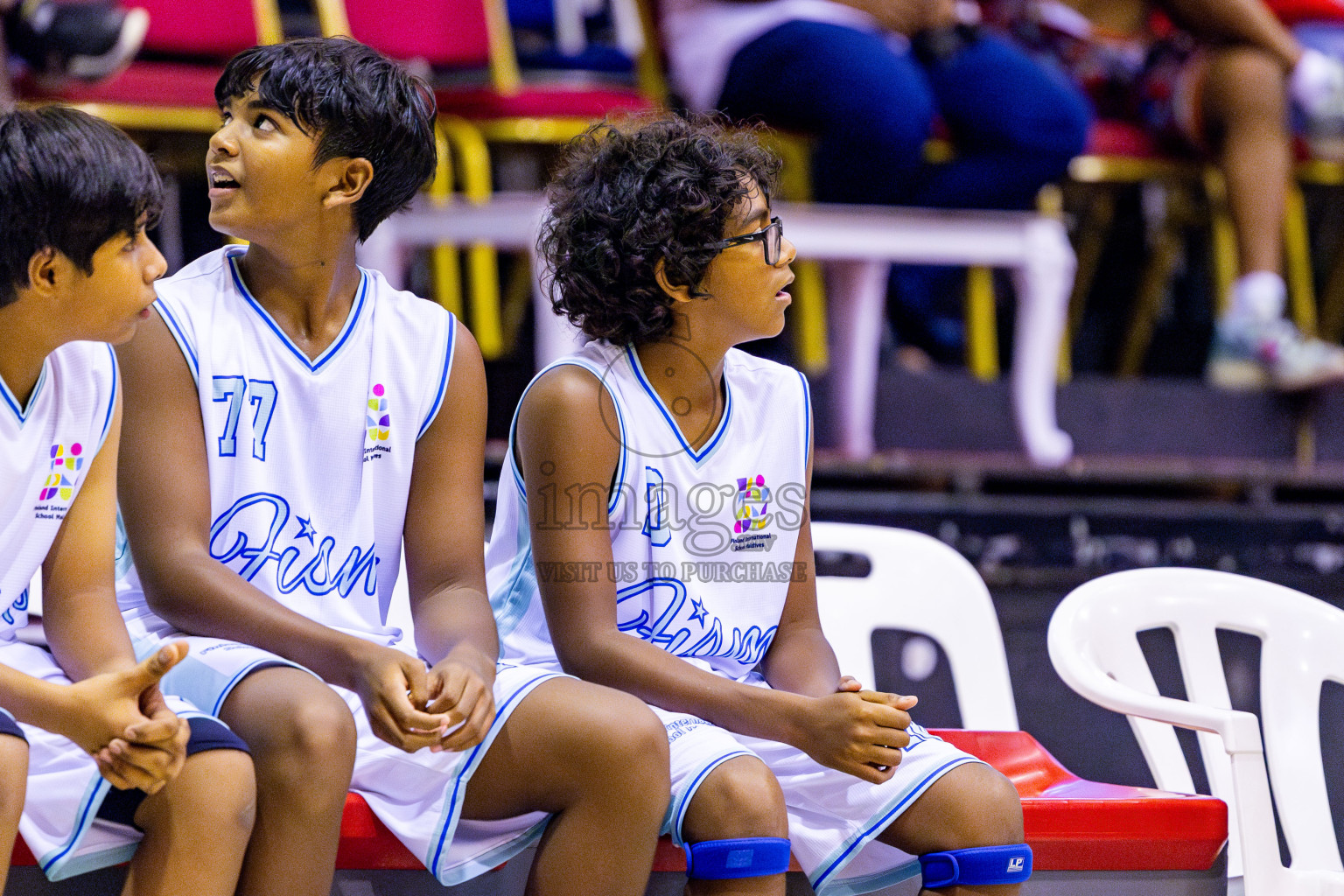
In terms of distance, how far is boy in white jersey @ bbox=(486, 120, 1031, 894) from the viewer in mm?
1218

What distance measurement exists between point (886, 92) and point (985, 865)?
170 centimetres

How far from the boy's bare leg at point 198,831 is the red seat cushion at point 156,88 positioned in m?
1.76

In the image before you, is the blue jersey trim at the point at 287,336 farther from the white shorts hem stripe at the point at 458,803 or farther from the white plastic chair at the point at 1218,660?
the white plastic chair at the point at 1218,660

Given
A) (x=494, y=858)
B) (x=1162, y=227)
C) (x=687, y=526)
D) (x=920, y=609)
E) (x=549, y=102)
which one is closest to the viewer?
(x=494, y=858)

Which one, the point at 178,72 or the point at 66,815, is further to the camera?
Result: the point at 178,72

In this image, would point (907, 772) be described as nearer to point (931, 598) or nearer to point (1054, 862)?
point (1054, 862)

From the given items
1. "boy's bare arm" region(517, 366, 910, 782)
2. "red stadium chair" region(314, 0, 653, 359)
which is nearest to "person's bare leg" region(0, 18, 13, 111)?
"red stadium chair" region(314, 0, 653, 359)

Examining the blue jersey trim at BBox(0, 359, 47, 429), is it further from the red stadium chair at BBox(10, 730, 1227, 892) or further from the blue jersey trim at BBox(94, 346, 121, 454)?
the red stadium chair at BBox(10, 730, 1227, 892)

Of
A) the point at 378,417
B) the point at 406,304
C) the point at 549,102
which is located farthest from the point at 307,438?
the point at 549,102

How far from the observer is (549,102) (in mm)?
2777

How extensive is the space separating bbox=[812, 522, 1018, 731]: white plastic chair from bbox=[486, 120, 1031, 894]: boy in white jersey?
36 centimetres

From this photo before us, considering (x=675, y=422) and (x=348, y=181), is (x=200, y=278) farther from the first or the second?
(x=675, y=422)

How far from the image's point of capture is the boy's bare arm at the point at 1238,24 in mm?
2934

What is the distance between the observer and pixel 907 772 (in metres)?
1.27
